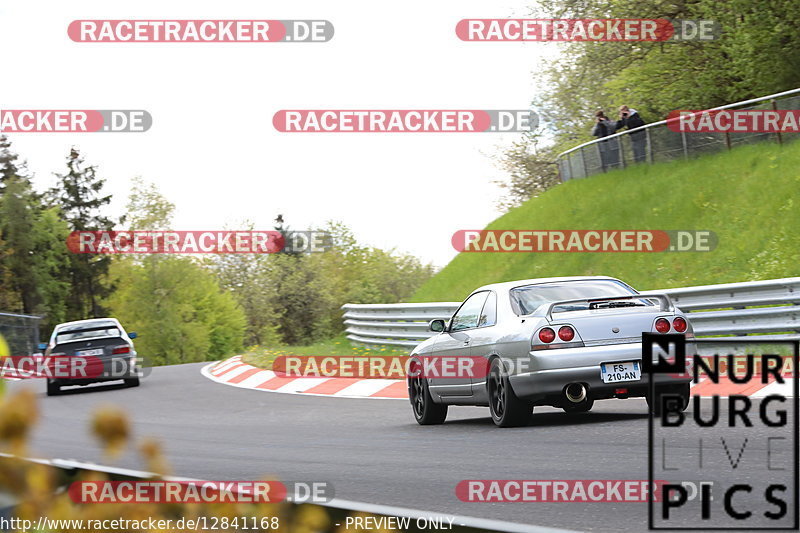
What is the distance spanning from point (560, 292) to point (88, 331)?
14.7 meters

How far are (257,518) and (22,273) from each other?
8989 cm

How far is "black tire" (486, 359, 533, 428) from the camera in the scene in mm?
10655

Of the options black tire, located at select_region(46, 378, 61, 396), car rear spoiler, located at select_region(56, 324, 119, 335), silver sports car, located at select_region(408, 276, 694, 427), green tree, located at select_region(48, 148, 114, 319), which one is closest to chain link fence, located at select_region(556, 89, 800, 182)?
silver sports car, located at select_region(408, 276, 694, 427)

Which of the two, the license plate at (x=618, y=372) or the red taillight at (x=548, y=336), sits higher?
the red taillight at (x=548, y=336)

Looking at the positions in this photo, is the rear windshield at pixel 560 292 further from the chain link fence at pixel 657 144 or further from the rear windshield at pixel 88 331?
the rear windshield at pixel 88 331

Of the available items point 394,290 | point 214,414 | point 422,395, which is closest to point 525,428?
point 422,395

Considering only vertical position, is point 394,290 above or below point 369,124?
below

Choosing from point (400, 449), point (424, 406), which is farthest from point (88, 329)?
point (400, 449)

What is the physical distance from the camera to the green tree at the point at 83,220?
91.8 meters

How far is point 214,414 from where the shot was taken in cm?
1549

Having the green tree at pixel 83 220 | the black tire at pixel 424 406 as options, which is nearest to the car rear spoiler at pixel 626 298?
the black tire at pixel 424 406

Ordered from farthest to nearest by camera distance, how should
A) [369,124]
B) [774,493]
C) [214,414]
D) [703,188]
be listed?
[703,188]
[369,124]
[214,414]
[774,493]

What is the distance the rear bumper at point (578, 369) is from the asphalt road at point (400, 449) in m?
0.35

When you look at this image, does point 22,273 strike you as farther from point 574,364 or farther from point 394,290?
point 574,364
